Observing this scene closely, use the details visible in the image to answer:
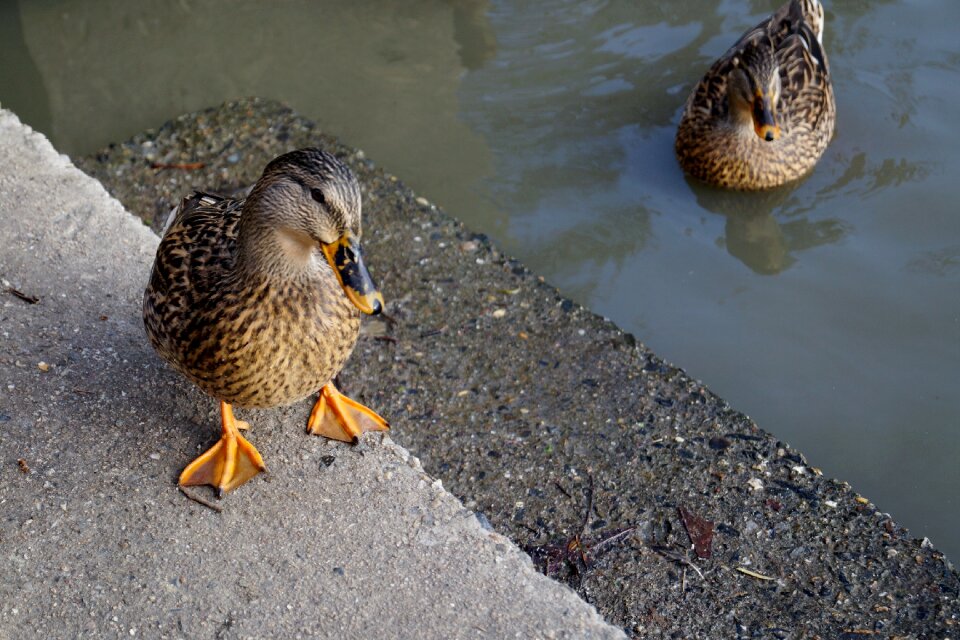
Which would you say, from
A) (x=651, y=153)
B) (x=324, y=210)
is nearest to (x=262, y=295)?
(x=324, y=210)

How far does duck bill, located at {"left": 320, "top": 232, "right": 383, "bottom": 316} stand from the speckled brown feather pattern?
0.29 m

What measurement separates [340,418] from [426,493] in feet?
1.42

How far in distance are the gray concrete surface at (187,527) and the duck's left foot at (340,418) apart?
5cm

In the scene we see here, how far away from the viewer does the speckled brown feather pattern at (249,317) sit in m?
3.04

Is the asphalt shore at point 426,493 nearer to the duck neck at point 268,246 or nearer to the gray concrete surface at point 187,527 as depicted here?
the gray concrete surface at point 187,527

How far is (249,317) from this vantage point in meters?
3.04

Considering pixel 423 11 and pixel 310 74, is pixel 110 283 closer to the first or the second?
pixel 310 74

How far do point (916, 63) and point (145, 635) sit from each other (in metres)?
5.46

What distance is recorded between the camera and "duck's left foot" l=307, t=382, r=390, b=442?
11.6ft

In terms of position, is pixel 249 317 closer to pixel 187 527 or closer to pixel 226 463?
pixel 226 463

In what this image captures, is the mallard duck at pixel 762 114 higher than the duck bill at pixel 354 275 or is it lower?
lower

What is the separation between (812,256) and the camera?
16.8ft

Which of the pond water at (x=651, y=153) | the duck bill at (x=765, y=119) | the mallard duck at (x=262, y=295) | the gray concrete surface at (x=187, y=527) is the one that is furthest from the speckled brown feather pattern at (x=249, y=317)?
the duck bill at (x=765, y=119)

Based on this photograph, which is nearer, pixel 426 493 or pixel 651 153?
pixel 426 493
